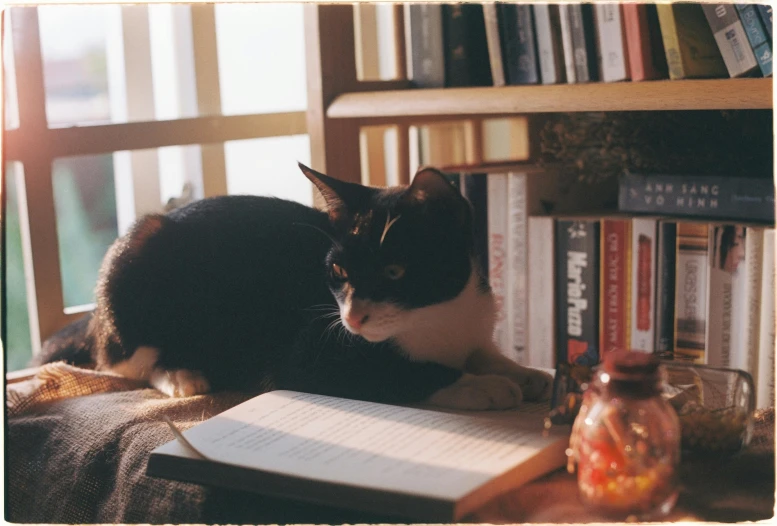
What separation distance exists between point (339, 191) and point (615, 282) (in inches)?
22.9

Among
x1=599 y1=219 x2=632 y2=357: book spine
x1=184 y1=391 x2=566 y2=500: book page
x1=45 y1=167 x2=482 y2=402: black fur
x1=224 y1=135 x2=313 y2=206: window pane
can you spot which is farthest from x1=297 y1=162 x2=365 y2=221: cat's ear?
x1=224 y1=135 x2=313 y2=206: window pane

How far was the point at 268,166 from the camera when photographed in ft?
5.27

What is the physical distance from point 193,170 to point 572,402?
40.3 inches

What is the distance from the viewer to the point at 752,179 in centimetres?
116

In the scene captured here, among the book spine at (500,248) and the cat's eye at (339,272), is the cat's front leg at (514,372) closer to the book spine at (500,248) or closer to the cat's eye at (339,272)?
the cat's eye at (339,272)

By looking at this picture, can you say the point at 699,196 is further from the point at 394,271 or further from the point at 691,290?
the point at 394,271

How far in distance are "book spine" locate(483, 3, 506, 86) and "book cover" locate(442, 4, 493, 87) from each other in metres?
0.03

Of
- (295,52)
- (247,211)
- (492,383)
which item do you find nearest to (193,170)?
(295,52)

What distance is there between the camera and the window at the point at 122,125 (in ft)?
4.14

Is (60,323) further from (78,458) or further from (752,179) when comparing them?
(752,179)

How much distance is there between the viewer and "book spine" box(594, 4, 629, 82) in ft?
3.62

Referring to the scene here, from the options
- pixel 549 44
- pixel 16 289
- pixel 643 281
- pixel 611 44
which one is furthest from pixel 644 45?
pixel 16 289

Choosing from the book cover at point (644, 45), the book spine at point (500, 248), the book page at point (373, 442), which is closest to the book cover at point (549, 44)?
the book cover at point (644, 45)

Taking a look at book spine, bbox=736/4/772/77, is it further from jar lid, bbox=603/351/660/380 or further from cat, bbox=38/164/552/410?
jar lid, bbox=603/351/660/380
